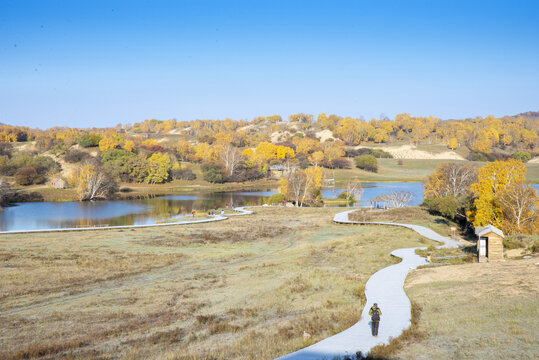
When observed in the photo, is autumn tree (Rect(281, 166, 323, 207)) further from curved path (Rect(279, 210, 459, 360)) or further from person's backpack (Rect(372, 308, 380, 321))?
person's backpack (Rect(372, 308, 380, 321))

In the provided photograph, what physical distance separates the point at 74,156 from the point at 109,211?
64.7 meters

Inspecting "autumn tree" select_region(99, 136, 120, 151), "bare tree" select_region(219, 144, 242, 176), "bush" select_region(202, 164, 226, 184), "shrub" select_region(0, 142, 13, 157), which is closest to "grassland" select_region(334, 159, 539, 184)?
"bare tree" select_region(219, 144, 242, 176)

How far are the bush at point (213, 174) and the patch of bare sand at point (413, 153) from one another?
7959 centimetres

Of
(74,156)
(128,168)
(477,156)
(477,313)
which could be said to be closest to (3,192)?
(128,168)

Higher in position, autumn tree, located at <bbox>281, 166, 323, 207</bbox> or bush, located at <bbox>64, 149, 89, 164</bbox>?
bush, located at <bbox>64, 149, 89, 164</bbox>

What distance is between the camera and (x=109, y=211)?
6353cm

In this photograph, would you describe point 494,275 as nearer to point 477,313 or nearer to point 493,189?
point 477,313

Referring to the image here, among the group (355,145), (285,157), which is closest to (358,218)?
(285,157)

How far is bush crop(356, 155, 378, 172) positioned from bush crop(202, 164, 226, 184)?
4740 cm

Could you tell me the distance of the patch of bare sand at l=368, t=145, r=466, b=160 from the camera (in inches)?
6467

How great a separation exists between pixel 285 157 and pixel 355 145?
43920 millimetres

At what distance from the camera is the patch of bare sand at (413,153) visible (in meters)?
164

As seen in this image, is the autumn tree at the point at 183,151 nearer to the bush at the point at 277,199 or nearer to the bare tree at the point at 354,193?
the bare tree at the point at 354,193

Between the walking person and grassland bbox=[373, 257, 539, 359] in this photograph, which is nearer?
grassland bbox=[373, 257, 539, 359]
